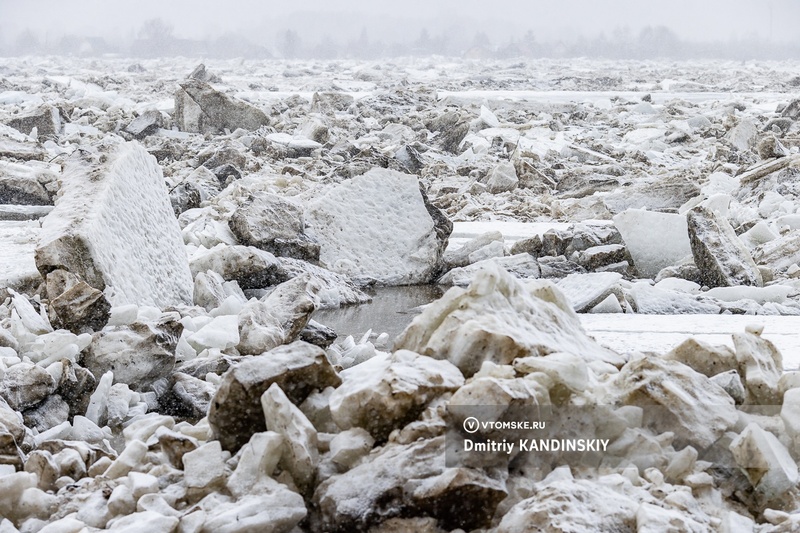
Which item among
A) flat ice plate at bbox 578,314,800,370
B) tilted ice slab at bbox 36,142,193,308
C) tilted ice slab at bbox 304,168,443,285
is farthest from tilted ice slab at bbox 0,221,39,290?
flat ice plate at bbox 578,314,800,370

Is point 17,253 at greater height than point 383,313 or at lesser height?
greater

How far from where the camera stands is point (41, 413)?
2355mm

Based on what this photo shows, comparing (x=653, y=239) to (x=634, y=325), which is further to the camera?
(x=653, y=239)

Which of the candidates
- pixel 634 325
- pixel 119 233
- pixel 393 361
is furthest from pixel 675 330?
pixel 119 233

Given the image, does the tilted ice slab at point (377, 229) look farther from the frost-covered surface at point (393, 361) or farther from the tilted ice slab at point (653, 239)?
the tilted ice slab at point (653, 239)

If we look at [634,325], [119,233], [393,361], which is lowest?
[634,325]

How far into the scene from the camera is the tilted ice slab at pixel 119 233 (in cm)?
300

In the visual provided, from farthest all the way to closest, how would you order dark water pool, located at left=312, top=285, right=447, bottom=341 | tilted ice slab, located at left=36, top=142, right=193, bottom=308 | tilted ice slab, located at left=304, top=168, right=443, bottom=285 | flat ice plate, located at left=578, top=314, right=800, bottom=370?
tilted ice slab, located at left=304, top=168, right=443, bottom=285
dark water pool, located at left=312, top=285, right=447, bottom=341
tilted ice slab, located at left=36, top=142, right=193, bottom=308
flat ice plate, located at left=578, top=314, right=800, bottom=370

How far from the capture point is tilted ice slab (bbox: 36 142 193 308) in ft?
9.84

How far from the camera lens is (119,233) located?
128 inches

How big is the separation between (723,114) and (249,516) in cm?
1213

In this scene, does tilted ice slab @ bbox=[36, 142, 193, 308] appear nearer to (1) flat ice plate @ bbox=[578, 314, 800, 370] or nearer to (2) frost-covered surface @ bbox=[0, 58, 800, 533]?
(2) frost-covered surface @ bbox=[0, 58, 800, 533]

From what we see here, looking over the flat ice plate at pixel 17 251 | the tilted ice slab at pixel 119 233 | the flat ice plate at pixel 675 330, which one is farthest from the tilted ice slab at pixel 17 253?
the flat ice plate at pixel 675 330

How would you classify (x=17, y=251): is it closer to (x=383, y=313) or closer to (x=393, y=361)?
(x=383, y=313)
